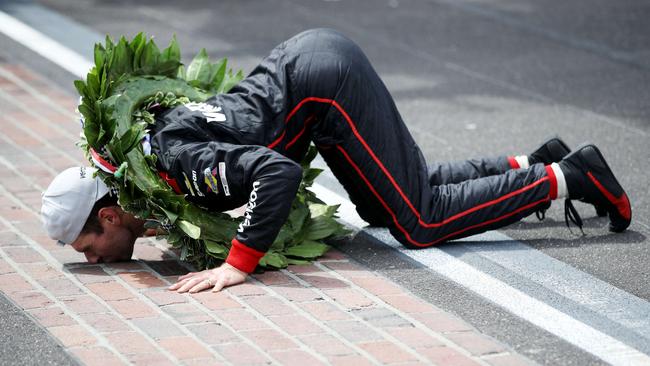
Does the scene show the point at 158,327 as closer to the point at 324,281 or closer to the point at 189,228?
the point at 189,228

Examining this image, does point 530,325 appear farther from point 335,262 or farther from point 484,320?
point 335,262

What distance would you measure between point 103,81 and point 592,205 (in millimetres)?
2706

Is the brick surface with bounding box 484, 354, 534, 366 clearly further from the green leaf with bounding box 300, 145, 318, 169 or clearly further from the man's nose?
the man's nose

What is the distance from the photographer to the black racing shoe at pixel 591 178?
5.68 meters

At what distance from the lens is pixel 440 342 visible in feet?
15.1

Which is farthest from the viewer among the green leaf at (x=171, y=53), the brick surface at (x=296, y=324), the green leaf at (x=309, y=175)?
the green leaf at (x=171, y=53)

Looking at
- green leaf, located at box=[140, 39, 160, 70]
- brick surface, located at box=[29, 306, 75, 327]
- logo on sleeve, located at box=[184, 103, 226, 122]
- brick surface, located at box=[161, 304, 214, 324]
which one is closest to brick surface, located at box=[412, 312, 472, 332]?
brick surface, located at box=[161, 304, 214, 324]

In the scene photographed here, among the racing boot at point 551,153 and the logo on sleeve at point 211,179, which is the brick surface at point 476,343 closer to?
the logo on sleeve at point 211,179

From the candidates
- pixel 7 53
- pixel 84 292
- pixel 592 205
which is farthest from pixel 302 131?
pixel 7 53

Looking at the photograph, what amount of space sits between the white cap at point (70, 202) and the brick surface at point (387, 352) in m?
1.56

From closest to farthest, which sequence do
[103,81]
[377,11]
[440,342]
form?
[440,342] < [103,81] < [377,11]

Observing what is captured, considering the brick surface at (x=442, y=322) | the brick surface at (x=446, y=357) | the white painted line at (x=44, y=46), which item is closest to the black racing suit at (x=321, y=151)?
the brick surface at (x=442, y=322)

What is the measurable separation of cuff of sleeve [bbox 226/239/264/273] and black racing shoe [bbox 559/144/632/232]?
1617 mm

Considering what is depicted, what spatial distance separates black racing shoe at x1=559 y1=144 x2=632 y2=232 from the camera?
568cm
